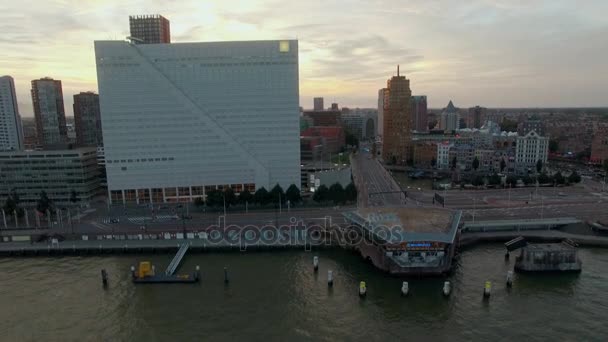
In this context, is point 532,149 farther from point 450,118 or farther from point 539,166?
point 450,118

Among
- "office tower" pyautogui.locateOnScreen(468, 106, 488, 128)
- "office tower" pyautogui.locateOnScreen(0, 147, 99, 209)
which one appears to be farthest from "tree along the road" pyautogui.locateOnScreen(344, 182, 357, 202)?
"office tower" pyautogui.locateOnScreen(468, 106, 488, 128)

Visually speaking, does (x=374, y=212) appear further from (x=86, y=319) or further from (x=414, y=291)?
(x=86, y=319)

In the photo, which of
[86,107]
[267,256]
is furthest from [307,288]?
[86,107]

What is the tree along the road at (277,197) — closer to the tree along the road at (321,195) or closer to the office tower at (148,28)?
the tree along the road at (321,195)

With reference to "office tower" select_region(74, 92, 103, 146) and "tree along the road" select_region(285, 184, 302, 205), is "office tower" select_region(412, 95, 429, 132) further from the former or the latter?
"tree along the road" select_region(285, 184, 302, 205)

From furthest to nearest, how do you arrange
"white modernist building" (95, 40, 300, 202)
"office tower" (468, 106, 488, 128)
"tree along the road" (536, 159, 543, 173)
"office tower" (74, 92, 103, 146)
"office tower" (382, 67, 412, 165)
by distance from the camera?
"office tower" (468, 106, 488, 128)
"office tower" (74, 92, 103, 146)
"office tower" (382, 67, 412, 165)
"tree along the road" (536, 159, 543, 173)
"white modernist building" (95, 40, 300, 202)
